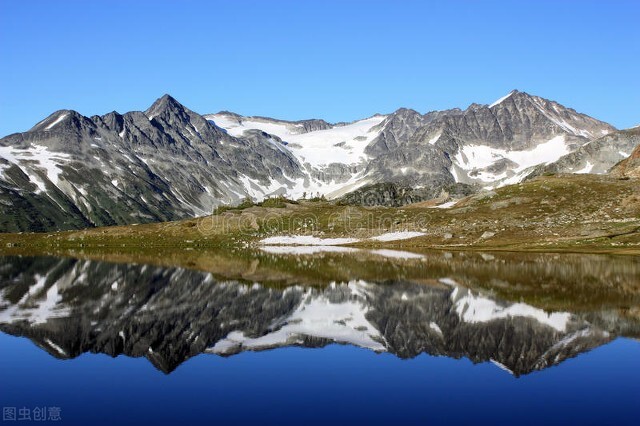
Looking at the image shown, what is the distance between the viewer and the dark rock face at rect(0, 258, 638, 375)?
3522 centimetres

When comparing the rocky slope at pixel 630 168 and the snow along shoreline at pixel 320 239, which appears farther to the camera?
the rocky slope at pixel 630 168

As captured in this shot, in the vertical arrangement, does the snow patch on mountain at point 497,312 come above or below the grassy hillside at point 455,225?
below

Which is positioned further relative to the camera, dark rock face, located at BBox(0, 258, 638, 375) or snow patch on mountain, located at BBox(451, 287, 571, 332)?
snow patch on mountain, located at BBox(451, 287, 571, 332)

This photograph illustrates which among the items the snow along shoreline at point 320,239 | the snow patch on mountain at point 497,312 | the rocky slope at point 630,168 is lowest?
the snow patch on mountain at point 497,312

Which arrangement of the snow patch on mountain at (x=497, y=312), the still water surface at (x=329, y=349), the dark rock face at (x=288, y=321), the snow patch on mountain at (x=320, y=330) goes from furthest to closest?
the snow patch on mountain at (x=497, y=312) → the snow patch on mountain at (x=320, y=330) → the dark rock face at (x=288, y=321) → the still water surface at (x=329, y=349)

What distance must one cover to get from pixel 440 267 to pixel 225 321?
136 feet

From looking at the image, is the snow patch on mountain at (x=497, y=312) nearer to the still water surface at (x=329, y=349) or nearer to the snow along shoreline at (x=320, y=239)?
the still water surface at (x=329, y=349)

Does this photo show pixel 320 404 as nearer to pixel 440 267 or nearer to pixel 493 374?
pixel 493 374

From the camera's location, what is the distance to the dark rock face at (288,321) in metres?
35.2

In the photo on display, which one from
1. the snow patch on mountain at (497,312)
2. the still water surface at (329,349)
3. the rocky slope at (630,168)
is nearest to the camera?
the still water surface at (329,349)

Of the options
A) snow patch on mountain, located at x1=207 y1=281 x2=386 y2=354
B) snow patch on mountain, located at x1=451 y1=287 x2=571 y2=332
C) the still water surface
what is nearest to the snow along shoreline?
the still water surface

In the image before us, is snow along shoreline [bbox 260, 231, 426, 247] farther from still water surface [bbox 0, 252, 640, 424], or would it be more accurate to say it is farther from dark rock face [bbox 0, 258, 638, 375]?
dark rock face [bbox 0, 258, 638, 375]

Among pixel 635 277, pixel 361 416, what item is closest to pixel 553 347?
pixel 361 416

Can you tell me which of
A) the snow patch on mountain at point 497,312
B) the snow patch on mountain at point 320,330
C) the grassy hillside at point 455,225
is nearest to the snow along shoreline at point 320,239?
the grassy hillside at point 455,225
